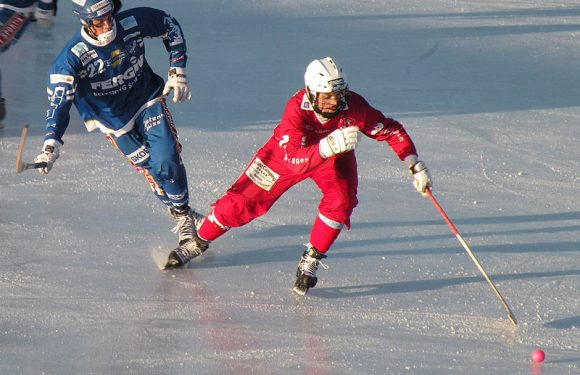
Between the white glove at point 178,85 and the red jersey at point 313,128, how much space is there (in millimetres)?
643

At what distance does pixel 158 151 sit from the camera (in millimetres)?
5742

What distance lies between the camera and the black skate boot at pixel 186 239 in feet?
18.6

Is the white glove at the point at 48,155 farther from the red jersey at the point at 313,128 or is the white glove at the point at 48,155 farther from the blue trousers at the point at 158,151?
the red jersey at the point at 313,128

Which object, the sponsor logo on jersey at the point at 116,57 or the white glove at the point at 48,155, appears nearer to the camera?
the white glove at the point at 48,155

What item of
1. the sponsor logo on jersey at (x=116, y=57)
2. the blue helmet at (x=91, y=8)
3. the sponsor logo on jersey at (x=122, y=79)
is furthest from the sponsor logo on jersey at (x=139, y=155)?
the blue helmet at (x=91, y=8)

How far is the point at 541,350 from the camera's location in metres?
4.79

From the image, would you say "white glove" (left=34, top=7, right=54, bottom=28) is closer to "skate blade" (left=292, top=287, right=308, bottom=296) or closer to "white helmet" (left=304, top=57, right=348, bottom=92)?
"white helmet" (left=304, top=57, right=348, bottom=92)

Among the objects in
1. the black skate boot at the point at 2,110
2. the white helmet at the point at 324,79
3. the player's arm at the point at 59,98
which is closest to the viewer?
the white helmet at the point at 324,79

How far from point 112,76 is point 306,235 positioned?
4.61 feet

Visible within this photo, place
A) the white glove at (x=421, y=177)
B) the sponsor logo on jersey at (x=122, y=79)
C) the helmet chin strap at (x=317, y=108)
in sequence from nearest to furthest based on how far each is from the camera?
the helmet chin strap at (x=317, y=108) < the white glove at (x=421, y=177) < the sponsor logo on jersey at (x=122, y=79)

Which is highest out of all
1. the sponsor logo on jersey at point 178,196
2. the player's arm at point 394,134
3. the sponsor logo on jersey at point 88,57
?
the sponsor logo on jersey at point 88,57

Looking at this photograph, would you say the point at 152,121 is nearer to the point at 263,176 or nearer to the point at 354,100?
the point at 263,176

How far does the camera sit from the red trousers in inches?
210

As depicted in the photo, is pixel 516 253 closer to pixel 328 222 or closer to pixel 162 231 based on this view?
pixel 328 222
